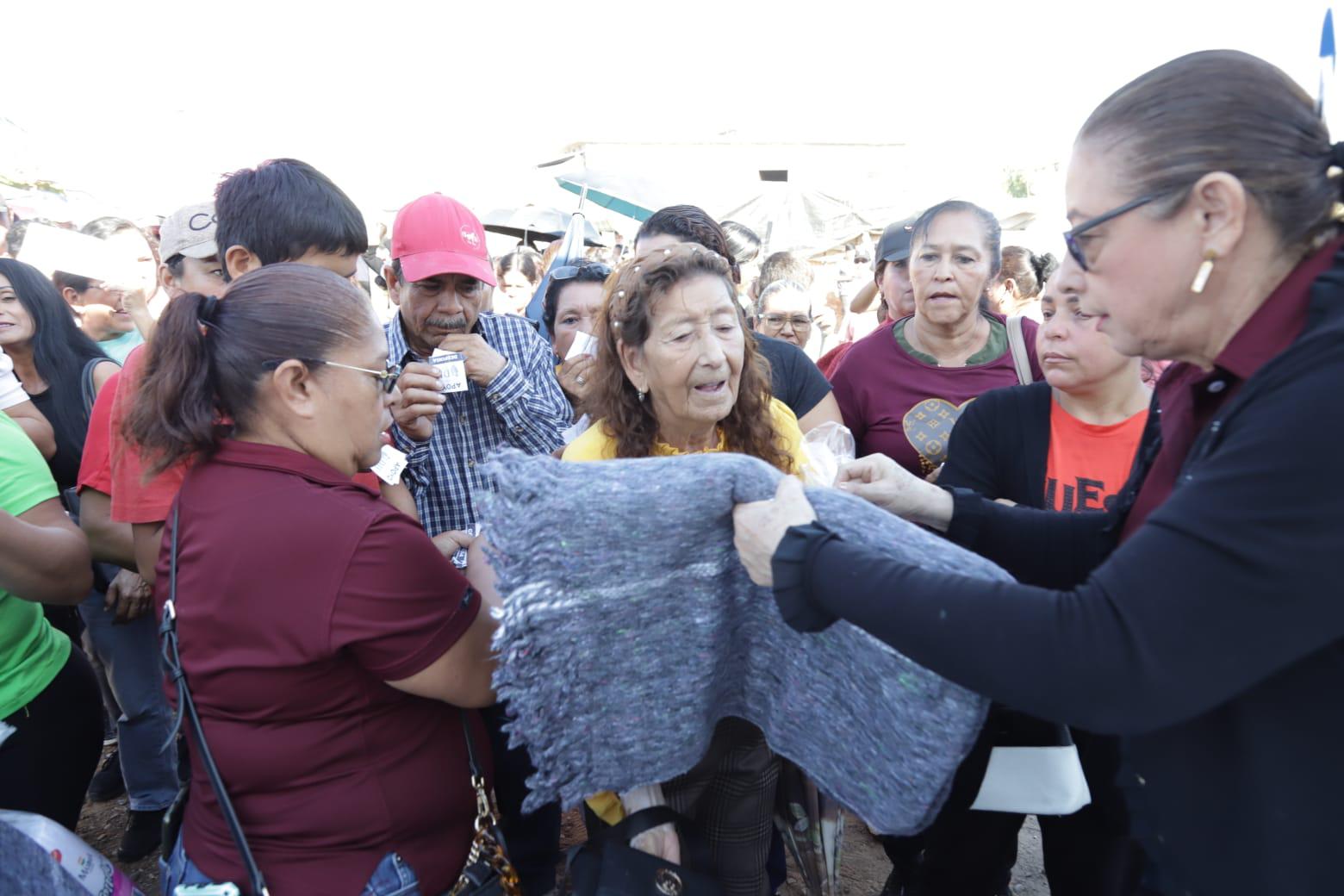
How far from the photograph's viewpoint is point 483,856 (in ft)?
6.01

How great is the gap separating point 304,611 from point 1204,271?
1.59 m

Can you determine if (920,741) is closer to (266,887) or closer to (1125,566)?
(1125,566)

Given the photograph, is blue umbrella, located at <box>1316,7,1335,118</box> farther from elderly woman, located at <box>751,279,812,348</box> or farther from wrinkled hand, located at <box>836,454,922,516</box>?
elderly woman, located at <box>751,279,812,348</box>

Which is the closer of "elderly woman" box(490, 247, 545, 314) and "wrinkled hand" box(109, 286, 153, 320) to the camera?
"wrinkled hand" box(109, 286, 153, 320)

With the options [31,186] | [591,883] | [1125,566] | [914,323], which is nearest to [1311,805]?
[1125,566]

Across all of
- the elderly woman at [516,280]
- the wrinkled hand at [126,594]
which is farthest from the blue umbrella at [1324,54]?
the elderly woman at [516,280]

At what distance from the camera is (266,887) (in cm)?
164

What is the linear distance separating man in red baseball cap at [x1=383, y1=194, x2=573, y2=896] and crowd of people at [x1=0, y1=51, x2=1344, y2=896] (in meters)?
0.02

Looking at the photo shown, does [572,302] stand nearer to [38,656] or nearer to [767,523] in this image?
[38,656]

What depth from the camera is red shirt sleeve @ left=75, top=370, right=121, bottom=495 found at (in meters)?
2.44

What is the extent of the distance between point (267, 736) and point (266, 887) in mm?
296

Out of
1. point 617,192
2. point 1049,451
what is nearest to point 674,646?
point 1049,451

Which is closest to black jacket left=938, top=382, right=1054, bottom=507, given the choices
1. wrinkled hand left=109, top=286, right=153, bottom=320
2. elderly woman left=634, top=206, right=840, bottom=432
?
elderly woman left=634, top=206, right=840, bottom=432

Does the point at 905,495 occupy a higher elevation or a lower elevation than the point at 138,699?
higher
